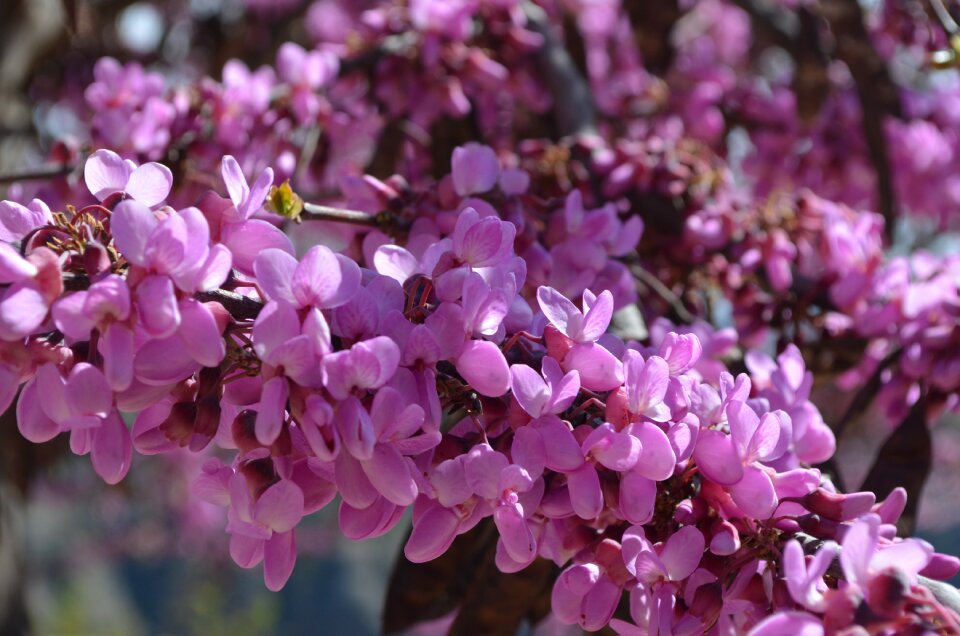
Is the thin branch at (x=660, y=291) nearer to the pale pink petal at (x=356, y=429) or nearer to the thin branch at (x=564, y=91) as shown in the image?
the thin branch at (x=564, y=91)

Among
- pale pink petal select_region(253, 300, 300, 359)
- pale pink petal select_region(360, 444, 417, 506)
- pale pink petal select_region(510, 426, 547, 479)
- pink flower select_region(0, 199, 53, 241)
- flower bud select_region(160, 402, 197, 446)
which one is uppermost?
pale pink petal select_region(253, 300, 300, 359)

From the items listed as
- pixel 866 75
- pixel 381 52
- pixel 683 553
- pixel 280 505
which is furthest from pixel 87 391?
pixel 866 75

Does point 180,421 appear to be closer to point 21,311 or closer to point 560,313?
point 21,311

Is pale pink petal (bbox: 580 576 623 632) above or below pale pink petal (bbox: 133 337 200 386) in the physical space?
below

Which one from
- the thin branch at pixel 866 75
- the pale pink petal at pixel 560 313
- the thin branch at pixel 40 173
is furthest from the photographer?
the thin branch at pixel 866 75

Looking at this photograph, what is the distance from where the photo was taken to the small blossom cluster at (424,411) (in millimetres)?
492

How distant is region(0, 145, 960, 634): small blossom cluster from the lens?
0.49m

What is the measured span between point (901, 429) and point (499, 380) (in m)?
0.60

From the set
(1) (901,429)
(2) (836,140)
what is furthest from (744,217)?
(2) (836,140)

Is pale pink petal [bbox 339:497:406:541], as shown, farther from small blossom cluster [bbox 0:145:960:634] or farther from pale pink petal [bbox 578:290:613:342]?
pale pink petal [bbox 578:290:613:342]

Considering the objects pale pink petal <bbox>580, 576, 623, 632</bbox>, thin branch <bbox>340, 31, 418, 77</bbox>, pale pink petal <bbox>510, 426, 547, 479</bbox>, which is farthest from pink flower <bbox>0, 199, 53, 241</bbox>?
thin branch <bbox>340, 31, 418, 77</bbox>

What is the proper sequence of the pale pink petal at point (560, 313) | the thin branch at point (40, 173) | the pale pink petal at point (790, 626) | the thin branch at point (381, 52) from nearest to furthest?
the pale pink petal at point (790, 626) < the pale pink petal at point (560, 313) < the thin branch at point (40, 173) < the thin branch at point (381, 52)

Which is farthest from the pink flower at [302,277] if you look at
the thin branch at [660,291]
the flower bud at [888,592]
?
the thin branch at [660,291]

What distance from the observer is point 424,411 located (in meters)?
0.53
